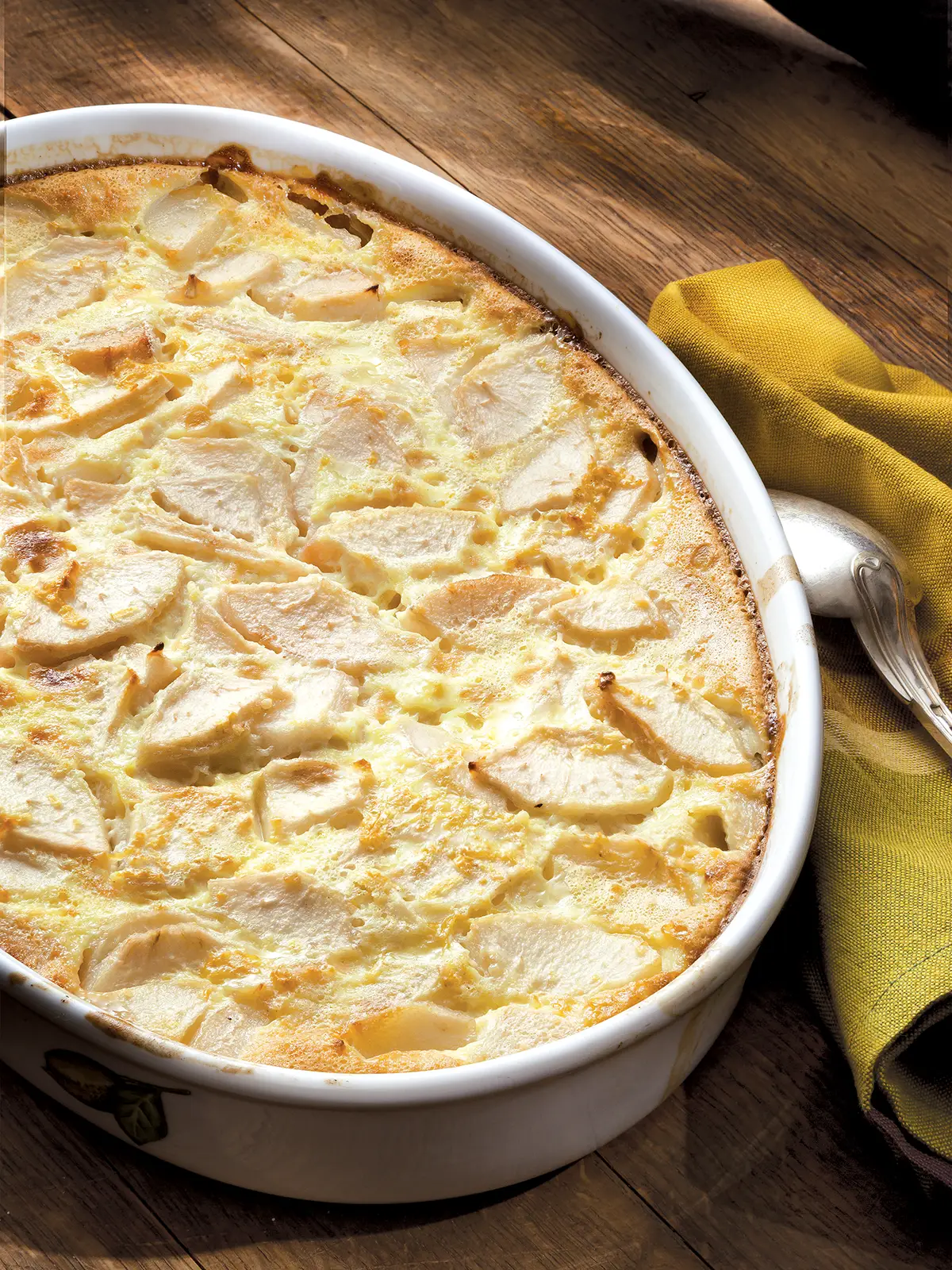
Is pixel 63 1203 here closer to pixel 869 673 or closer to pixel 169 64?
pixel 869 673

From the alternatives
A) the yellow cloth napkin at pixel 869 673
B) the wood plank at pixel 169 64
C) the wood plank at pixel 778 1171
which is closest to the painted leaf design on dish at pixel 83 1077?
the wood plank at pixel 778 1171

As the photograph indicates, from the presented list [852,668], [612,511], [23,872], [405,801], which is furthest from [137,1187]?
[852,668]

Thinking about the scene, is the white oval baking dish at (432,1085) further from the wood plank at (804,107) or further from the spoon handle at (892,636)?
the wood plank at (804,107)

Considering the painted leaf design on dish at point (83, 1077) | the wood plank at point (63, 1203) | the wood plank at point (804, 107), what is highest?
the wood plank at point (804, 107)

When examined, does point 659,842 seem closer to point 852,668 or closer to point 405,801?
point 405,801

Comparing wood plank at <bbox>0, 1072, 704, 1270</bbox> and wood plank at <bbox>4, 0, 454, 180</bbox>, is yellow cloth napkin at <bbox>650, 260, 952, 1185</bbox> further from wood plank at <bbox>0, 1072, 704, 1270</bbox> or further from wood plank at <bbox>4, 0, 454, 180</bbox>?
wood plank at <bbox>4, 0, 454, 180</bbox>

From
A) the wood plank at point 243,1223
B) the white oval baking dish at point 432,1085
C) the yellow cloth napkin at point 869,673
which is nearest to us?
the white oval baking dish at point 432,1085
